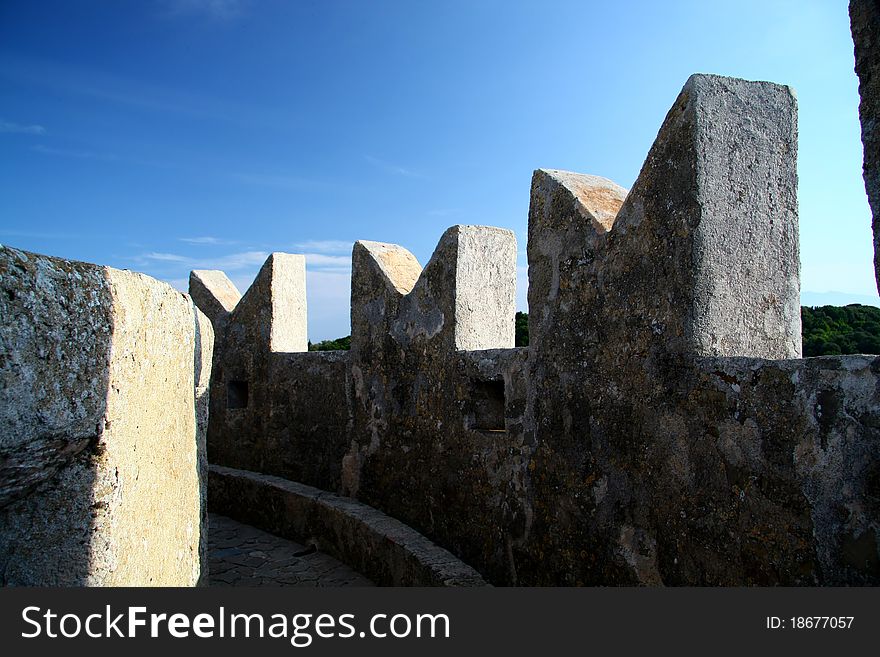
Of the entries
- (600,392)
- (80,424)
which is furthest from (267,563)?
(80,424)

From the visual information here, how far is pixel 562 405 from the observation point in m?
3.15

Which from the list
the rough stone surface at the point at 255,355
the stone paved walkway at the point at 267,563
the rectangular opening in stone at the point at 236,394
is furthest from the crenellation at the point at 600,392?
the rectangular opening in stone at the point at 236,394

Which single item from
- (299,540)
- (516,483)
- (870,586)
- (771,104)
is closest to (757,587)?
(870,586)

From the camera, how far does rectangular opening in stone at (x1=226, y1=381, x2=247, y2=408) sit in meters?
6.47

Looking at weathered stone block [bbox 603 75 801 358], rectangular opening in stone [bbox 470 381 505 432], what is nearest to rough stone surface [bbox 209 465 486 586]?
rectangular opening in stone [bbox 470 381 505 432]

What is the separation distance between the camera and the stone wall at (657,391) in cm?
204

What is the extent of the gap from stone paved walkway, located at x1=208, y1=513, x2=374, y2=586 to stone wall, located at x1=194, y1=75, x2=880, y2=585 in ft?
2.16

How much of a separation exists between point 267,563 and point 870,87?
4.33 m

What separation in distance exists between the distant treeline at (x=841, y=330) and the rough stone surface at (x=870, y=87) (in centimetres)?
379

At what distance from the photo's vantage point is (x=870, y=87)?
5.60 feet

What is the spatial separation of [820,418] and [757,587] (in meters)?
0.57

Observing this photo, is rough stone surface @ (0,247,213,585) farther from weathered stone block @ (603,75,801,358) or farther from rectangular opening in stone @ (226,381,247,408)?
rectangular opening in stone @ (226,381,247,408)

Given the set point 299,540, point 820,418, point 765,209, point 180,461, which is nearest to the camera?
point 820,418

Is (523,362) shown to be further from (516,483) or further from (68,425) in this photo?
(68,425)
